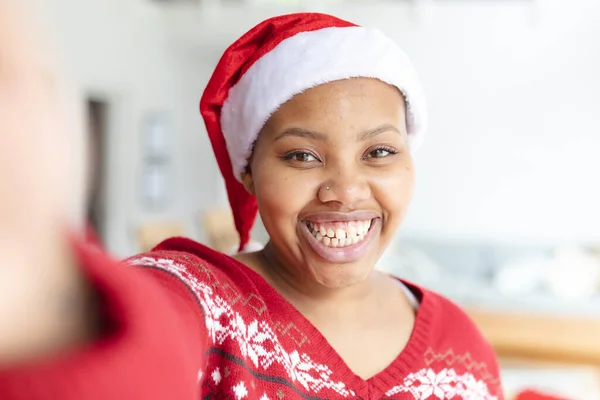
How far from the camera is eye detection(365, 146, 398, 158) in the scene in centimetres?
85

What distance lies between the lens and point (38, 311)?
247 millimetres

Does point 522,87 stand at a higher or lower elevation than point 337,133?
higher

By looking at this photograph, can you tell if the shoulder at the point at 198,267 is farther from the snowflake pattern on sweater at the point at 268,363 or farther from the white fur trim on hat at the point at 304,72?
the white fur trim on hat at the point at 304,72

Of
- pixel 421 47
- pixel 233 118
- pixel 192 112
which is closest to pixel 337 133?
pixel 233 118

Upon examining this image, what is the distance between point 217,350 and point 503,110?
5.81 meters

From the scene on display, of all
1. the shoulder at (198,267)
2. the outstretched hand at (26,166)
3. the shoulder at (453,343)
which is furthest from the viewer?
the shoulder at (453,343)

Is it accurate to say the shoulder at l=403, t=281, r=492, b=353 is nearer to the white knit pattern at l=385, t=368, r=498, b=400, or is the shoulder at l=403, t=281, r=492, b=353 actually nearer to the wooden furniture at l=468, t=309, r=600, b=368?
the white knit pattern at l=385, t=368, r=498, b=400

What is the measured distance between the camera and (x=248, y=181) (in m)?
0.98

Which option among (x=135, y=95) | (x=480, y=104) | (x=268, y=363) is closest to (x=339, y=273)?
(x=268, y=363)

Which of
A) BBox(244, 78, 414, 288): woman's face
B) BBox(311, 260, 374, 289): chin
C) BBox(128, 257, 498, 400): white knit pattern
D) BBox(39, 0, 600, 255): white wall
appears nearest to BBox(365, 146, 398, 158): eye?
BBox(244, 78, 414, 288): woman's face

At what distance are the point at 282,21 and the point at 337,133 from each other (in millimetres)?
207

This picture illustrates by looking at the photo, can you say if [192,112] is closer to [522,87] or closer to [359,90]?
[522,87]

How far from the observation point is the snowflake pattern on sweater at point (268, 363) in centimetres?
68

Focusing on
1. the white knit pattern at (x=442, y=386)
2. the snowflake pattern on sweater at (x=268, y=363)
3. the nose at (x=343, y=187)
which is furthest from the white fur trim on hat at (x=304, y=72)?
the white knit pattern at (x=442, y=386)
